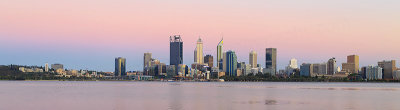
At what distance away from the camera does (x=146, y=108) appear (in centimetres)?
6475

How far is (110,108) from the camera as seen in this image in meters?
64.1

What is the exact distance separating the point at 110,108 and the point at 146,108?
481cm

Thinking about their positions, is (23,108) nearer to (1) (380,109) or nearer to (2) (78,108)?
(2) (78,108)

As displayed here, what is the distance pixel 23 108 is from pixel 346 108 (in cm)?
4405

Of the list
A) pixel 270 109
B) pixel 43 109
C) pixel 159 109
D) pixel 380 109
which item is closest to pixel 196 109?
pixel 159 109

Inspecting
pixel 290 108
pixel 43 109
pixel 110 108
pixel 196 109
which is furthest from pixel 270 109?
pixel 43 109

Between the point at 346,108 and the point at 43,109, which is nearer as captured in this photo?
the point at 43,109

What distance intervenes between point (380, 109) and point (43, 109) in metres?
45.7

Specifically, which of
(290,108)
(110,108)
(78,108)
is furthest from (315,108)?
(78,108)

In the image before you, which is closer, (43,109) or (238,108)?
(43,109)

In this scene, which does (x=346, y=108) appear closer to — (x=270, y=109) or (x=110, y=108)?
(x=270, y=109)

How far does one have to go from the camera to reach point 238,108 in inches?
2584

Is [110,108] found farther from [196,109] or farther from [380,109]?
[380,109]

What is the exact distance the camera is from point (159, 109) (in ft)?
204
